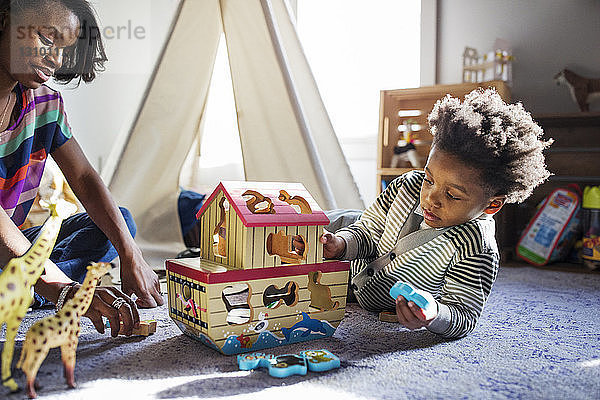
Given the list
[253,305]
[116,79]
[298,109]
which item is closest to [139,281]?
[253,305]

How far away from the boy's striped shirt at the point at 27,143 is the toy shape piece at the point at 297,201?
1.75 feet

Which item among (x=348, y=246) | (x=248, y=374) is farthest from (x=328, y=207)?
(x=248, y=374)

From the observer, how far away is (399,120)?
2492 millimetres

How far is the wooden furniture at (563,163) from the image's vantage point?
7.42ft

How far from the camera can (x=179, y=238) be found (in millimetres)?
1983

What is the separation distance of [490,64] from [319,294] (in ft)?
5.96

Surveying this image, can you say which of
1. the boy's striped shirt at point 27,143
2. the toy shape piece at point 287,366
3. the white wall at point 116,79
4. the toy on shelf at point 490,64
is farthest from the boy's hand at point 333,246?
the white wall at point 116,79

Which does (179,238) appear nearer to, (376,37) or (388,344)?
(388,344)

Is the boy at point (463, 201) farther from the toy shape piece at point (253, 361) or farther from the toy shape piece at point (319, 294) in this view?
the toy shape piece at point (253, 361)

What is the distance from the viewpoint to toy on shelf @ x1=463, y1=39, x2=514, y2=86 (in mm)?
2355

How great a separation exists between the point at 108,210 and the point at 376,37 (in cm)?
209

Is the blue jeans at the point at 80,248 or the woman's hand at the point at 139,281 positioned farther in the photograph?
the blue jeans at the point at 80,248

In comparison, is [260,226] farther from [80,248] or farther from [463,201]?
[80,248]

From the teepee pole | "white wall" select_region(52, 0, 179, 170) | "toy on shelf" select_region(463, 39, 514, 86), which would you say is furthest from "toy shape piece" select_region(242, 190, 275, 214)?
"white wall" select_region(52, 0, 179, 170)
